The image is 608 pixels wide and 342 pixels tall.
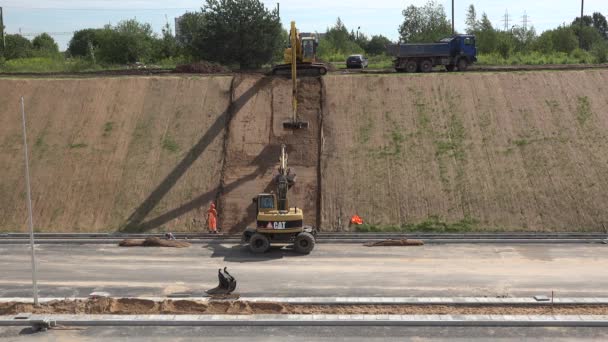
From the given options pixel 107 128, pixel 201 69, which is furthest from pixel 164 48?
pixel 107 128

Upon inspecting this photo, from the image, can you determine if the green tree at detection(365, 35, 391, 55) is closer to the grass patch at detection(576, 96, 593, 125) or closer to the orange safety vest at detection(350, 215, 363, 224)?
the grass patch at detection(576, 96, 593, 125)

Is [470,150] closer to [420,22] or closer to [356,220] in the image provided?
[356,220]

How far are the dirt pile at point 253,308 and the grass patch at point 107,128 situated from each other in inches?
581

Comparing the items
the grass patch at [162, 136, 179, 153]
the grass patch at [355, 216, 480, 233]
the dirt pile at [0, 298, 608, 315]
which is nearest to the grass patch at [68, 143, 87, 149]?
the grass patch at [162, 136, 179, 153]

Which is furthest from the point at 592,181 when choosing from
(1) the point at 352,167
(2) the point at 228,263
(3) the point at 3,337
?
(3) the point at 3,337

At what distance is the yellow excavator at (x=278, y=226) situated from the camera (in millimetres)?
23281

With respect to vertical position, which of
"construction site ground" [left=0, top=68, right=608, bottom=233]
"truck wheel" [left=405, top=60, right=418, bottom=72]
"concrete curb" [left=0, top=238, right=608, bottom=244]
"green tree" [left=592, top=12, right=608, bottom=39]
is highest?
"green tree" [left=592, top=12, right=608, bottom=39]

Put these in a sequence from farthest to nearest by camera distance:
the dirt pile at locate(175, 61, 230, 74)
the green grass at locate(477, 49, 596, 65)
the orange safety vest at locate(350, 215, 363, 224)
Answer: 1. the green grass at locate(477, 49, 596, 65)
2. the dirt pile at locate(175, 61, 230, 74)
3. the orange safety vest at locate(350, 215, 363, 224)

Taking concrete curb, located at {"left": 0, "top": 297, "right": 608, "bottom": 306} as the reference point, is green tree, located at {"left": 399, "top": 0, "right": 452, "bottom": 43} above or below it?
above

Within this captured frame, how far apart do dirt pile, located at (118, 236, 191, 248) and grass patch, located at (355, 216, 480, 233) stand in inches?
277

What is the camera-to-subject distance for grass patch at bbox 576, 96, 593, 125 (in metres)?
31.5

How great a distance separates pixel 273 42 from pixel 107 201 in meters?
21.5

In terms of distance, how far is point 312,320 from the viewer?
16.8 metres

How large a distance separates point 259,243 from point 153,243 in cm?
430
